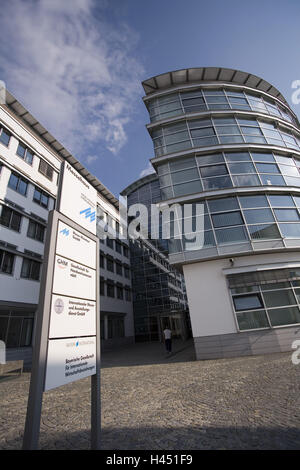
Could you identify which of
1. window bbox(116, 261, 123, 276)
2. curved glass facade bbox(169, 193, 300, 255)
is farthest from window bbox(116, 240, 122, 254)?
curved glass facade bbox(169, 193, 300, 255)

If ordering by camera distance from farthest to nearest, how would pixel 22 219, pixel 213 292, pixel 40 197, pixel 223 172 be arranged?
pixel 40 197, pixel 22 219, pixel 223 172, pixel 213 292

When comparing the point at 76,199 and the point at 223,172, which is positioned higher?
the point at 223,172

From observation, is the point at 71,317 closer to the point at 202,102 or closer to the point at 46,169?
the point at 202,102

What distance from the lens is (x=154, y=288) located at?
1224 inches

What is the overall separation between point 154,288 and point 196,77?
975 inches

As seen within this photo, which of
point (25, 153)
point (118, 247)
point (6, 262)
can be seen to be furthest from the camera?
point (118, 247)

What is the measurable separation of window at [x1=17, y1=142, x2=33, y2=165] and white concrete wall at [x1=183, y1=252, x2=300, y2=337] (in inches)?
668

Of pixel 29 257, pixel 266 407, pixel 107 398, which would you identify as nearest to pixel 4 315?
pixel 29 257

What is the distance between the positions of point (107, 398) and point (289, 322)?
32.9 ft

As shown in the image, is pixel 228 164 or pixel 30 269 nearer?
pixel 228 164

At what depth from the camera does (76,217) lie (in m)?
4.15

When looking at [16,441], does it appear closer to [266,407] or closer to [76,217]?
[76,217]

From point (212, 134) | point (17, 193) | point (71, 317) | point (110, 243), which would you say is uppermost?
point (212, 134)

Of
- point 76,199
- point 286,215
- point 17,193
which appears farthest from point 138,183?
point 76,199
